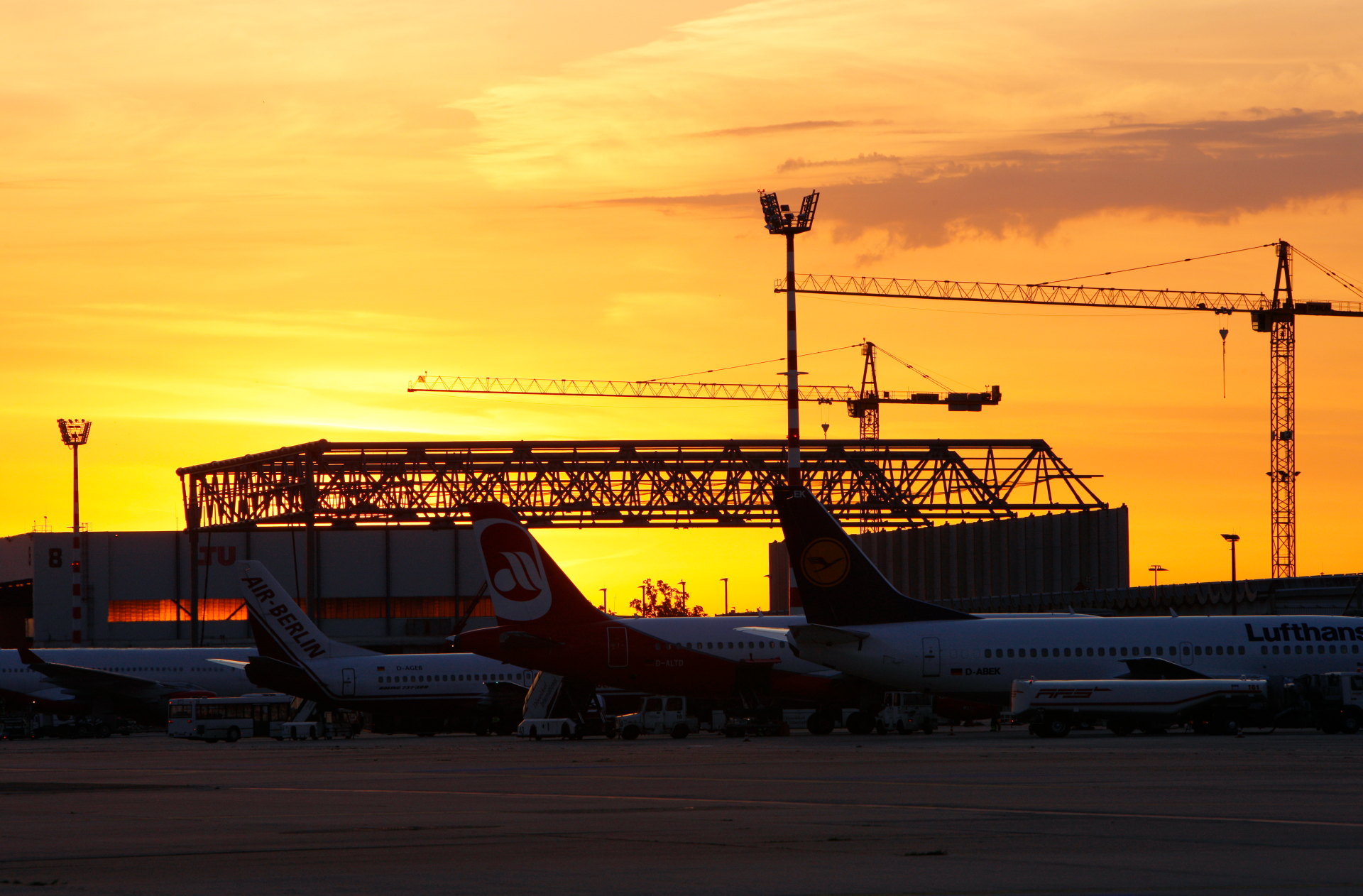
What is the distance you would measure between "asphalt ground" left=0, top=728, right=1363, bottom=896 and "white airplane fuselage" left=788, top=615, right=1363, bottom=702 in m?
13.8

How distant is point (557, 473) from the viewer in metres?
142

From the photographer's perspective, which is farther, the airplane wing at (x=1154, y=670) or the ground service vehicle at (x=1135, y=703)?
the airplane wing at (x=1154, y=670)

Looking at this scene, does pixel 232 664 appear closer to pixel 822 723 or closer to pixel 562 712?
pixel 562 712

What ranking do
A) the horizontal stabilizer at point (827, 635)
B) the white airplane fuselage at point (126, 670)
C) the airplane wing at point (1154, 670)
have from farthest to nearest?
the white airplane fuselage at point (126, 670) < the airplane wing at point (1154, 670) < the horizontal stabilizer at point (827, 635)

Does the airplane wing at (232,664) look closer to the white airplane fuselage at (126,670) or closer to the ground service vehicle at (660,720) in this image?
the white airplane fuselage at (126,670)

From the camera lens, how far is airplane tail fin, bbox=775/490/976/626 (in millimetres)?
55125

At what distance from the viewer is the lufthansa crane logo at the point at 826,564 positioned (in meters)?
55.2

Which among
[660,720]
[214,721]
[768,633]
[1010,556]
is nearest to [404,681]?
[214,721]

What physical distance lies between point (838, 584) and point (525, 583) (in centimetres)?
1121

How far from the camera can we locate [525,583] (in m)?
59.8

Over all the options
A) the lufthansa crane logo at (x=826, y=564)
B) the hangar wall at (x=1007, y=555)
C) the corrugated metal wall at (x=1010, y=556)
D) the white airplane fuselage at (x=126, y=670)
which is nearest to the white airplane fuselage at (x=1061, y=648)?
the lufthansa crane logo at (x=826, y=564)

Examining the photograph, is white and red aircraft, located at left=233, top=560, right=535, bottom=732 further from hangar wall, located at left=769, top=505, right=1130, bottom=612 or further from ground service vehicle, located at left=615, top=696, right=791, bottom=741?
hangar wall, located at left=769, top=505, right=1130, bottom=612

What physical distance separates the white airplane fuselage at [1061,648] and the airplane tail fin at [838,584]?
0.49 meters

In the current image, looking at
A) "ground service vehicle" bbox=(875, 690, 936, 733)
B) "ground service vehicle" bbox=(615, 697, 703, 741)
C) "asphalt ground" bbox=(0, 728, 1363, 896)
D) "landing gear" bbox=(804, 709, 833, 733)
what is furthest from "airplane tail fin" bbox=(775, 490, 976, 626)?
"asphalt ground" bbox=(0, 728, 1363, 896)
